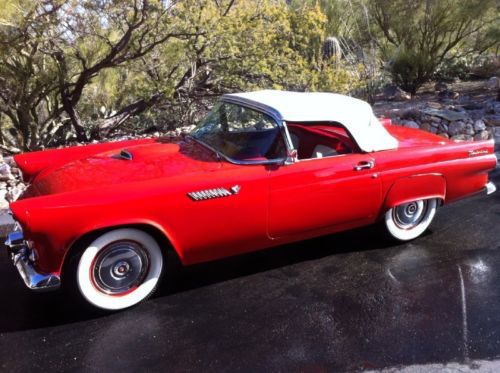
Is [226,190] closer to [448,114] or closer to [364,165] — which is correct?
[364,165]

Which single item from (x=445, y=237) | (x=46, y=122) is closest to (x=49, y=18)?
(x=46, y=122)

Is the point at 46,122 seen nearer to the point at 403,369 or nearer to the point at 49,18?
the point at 49,18

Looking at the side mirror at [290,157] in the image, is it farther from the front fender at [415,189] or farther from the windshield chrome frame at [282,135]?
the front fender at [415,189]

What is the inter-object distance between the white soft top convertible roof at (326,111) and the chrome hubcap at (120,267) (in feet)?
4.50

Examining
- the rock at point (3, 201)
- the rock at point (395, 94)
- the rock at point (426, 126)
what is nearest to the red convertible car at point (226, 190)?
the rock at point (3, 201)

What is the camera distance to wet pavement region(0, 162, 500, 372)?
2697 millimetres

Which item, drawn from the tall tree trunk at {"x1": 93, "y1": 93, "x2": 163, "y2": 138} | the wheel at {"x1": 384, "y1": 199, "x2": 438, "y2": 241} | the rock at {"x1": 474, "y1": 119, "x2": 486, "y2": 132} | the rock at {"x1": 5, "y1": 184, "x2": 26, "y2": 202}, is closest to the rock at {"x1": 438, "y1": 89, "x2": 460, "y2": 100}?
the rock at {"x1": 474, "y1": 119, "x2": 486, "y2": 132}

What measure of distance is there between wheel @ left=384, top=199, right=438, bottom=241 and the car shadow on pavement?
A: 122 mm

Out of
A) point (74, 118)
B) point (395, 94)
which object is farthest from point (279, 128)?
point (395, 94)

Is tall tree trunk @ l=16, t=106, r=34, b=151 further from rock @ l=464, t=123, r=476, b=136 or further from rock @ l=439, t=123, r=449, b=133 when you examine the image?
rock @ l=464, t=123, r=476, b=136

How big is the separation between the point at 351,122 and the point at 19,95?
516cm

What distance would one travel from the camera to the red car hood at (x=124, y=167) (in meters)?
3.20

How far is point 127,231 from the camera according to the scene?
3.06 m

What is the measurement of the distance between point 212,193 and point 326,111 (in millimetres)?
1183
